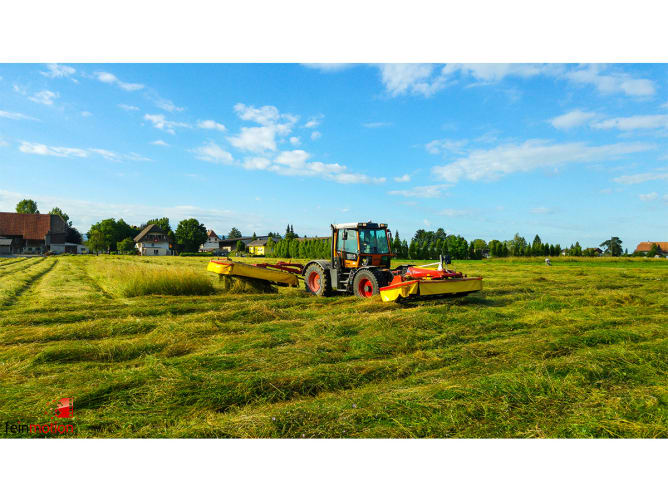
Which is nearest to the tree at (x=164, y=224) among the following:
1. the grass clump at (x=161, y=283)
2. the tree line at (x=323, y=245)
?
the tree line at (x=323, y=245)

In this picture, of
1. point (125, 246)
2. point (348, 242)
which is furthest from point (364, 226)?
point (125, 246)

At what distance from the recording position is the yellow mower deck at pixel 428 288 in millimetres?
7855

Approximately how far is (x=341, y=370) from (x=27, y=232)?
55.2 meters

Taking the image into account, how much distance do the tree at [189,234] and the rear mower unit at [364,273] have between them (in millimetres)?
67031

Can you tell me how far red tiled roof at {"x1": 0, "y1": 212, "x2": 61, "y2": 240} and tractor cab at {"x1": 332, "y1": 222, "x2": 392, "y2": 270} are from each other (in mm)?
47356

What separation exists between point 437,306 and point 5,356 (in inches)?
288

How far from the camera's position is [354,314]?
7.35 meters

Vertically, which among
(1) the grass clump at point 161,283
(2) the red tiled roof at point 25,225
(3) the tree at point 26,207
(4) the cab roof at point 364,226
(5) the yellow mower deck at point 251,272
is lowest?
(1) the grass clump at point 161,283

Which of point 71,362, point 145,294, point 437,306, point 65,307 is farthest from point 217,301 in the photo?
point 437,306

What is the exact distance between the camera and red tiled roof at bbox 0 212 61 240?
4122 centimetres

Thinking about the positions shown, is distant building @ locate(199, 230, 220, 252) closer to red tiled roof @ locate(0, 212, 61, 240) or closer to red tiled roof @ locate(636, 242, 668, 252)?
red tiled roof @ locate(0, 212, 61, 240)

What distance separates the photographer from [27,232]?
4438 cm

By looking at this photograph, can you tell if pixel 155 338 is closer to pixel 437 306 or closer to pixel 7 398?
pixel 7 398

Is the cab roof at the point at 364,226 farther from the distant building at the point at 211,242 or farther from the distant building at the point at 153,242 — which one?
the distant building at the point at 211,242
